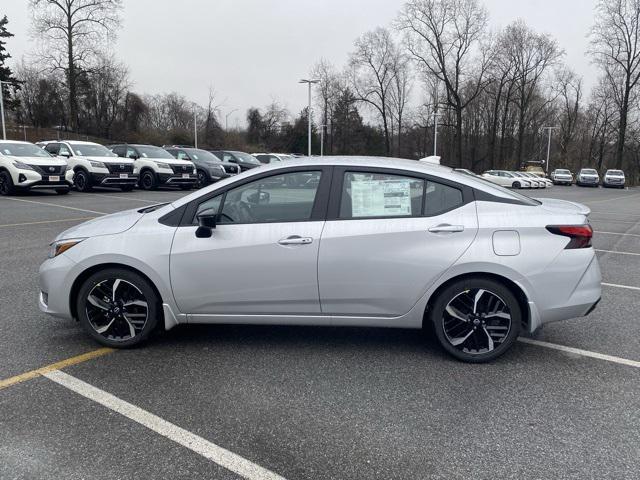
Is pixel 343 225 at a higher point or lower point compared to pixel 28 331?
higher

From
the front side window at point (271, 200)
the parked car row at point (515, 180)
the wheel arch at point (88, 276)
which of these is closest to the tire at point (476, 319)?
the front side window at point (271, 200)

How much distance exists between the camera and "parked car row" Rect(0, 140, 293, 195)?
15852 mm

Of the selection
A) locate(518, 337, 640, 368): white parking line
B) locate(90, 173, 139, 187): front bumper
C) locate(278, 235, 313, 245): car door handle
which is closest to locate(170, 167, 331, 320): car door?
locate(278, 235, 313, 245): car door handle

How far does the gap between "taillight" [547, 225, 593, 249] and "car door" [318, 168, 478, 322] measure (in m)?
0.60

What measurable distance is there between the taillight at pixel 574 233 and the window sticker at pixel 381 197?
108 cm

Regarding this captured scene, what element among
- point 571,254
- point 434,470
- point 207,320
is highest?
point 571,254

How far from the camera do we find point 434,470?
8.55 feet

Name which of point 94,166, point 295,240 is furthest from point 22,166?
point 295,240

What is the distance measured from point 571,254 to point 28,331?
4.53 m

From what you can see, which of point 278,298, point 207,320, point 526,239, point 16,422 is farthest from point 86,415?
point 526,239

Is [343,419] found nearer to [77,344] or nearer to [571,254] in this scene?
[571,254]

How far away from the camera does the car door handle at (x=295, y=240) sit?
12.4 ft

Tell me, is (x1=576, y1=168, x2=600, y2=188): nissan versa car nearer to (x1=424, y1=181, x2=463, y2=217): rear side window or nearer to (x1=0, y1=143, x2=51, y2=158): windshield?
(x1=0, y1=143, x2=51, y2=158): windshield

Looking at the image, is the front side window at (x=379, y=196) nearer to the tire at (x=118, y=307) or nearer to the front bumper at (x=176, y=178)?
the tire at (x=118, y=307)
